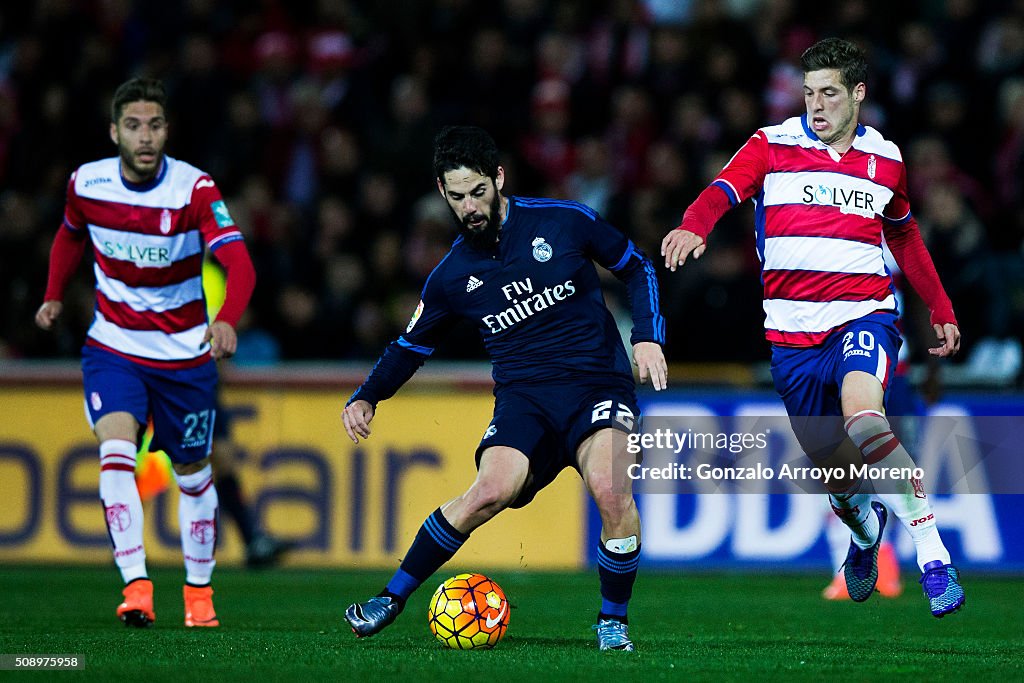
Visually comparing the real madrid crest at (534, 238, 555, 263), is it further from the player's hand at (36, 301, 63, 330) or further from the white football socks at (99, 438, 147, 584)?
the player's hand at (36, 301, 63, 330)

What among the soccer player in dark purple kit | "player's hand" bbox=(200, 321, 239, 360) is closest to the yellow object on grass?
"player's hand" bbox=(200, 321, 239, 360)

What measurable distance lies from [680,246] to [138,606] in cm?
317

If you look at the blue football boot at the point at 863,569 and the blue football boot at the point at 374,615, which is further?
the blue football boot at the point at 863,569

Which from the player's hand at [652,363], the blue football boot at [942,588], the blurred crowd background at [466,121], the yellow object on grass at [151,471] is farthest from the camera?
the blurred crowd background at [466,121]

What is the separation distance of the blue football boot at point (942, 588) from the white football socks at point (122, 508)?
3.66 metres

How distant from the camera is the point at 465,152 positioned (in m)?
6.57

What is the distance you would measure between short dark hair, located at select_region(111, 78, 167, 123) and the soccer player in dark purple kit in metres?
1.85

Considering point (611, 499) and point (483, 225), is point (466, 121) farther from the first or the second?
point (611, 499)

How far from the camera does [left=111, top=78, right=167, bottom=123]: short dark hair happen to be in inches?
306

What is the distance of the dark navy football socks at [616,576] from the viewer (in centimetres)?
652

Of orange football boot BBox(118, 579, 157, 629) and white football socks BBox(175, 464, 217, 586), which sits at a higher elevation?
white football socks BBox(175, 464, 217, 586)

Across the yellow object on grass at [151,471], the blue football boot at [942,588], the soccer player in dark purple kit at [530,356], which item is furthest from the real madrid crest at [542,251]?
the yellow object on grass at [151,471]

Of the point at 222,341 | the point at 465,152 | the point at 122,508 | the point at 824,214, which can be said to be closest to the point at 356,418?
the point at 222,341

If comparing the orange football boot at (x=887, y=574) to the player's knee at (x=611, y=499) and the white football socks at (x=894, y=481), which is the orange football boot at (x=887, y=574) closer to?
the white football socks at (x=894, y=481)
